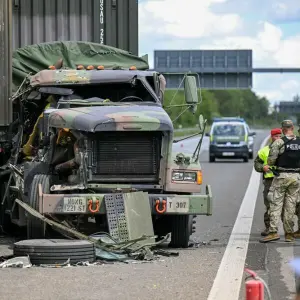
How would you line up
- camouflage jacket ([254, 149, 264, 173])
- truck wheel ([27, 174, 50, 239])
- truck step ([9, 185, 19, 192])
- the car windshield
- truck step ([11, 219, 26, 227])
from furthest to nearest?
the car windshield → camouflage jacket ([254, 149, 264, 173]) → truck step ([9, 185, 19, 192]) → truck step ([11, 219, 26, 227]) → truck wheel ([27, 174, 50, 239])

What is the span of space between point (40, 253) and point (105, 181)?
5.23ft

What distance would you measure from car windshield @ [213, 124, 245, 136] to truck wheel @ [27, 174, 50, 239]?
28.4 metres

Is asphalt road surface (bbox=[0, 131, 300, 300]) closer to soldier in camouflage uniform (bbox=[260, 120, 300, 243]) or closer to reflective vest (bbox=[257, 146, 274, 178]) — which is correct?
soldier in camouflage uniform (bbox=[260, 120, 300, 243])

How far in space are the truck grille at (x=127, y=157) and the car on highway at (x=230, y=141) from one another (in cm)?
2776

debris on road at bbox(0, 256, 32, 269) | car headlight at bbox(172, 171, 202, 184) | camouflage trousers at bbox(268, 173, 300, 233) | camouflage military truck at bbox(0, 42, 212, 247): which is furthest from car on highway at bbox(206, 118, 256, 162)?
debris on road at bbox(0, 256, 32, 269)

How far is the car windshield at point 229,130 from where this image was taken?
3820 centimetres

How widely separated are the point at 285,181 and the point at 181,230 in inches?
74.5

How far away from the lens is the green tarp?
42.2 ft

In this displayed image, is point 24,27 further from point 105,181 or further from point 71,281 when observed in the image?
point 71,281

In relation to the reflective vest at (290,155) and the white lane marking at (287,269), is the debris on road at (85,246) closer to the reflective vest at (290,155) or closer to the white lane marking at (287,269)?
the white lane marking at (287,269)

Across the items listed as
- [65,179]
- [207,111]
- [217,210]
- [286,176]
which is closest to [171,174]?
[65,179]

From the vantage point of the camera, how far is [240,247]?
10.9 metres

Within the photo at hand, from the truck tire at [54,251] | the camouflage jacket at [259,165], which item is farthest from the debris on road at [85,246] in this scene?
the camouflage jacket at [259,165]

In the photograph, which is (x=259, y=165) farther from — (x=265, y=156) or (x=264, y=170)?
(x=264, y=170)
